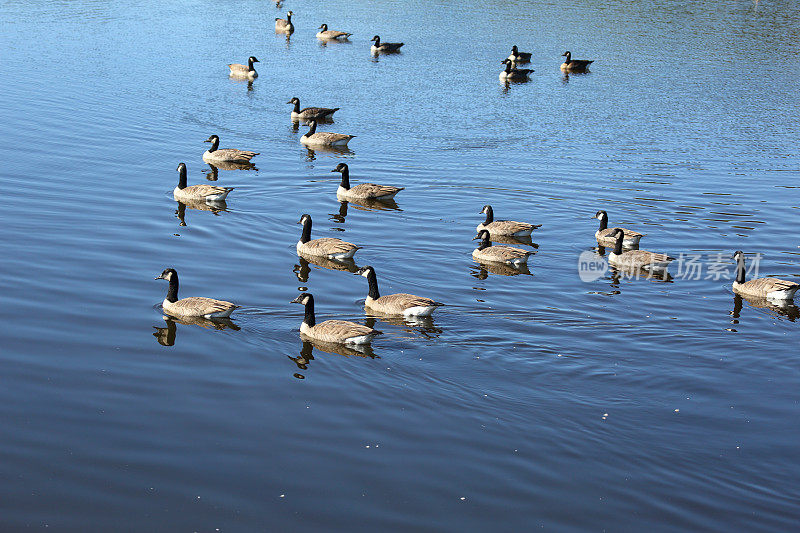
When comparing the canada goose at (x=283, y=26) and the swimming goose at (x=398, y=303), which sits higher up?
the canada goose at (x=283, y=26)

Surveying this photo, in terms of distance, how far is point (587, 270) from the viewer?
22500 mm

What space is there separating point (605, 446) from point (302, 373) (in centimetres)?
550

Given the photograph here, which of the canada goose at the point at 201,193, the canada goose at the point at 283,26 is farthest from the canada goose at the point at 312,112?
the canada goose at the point at 283,26

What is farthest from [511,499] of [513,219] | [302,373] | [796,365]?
[513,219]

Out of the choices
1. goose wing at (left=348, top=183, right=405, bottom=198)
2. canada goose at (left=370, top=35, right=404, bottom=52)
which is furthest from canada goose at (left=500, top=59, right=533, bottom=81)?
goose wing at (left=348, top=183, right=405, bottom=198)

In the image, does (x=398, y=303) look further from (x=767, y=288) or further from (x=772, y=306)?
(x=772, y=306)

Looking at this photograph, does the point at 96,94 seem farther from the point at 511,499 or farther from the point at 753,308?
the point at 511,499

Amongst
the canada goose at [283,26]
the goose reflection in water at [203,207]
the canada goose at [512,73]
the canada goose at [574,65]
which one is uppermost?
the canada goose at [283,26]

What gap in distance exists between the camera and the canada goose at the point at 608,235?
23547mm

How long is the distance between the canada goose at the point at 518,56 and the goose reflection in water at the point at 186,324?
106 ft

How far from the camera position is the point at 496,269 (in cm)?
2222

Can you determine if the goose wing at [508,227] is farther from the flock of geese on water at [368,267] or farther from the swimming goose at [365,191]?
the swimming goose at [365,191]

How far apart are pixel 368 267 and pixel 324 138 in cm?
1459

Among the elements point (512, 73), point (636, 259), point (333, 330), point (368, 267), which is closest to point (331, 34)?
point (512, 73)
